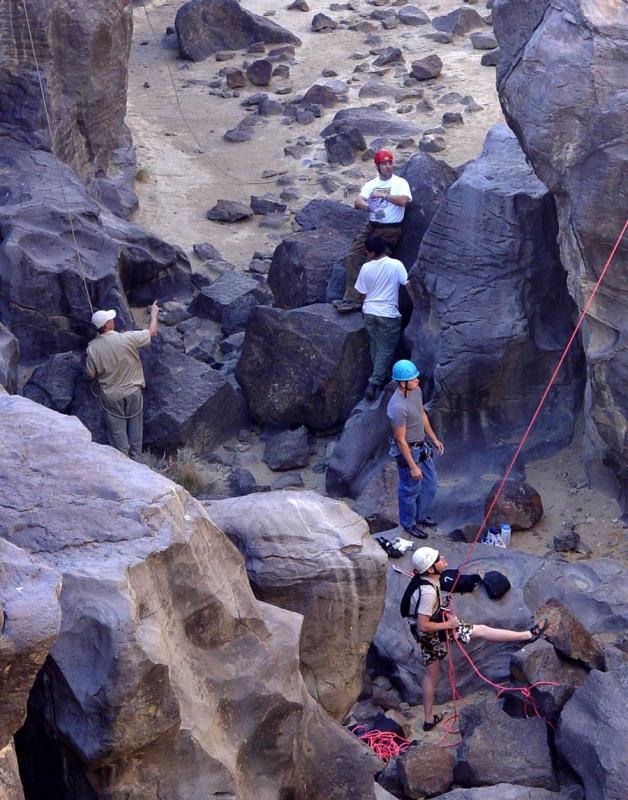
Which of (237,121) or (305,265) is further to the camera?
(237,121)

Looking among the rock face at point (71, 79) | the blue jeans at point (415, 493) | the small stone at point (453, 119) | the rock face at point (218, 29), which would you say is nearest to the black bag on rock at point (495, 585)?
the blue jeans at point (415, 493)

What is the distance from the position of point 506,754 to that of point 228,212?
382 inches

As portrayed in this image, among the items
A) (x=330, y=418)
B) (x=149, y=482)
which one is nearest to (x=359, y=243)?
(x=330, y=418)

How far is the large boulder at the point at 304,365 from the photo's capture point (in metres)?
10.3

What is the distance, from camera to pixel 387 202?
34.7 feet

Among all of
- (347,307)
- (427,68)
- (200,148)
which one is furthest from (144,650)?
(427,68)

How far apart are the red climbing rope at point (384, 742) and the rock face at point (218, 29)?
1522 cm

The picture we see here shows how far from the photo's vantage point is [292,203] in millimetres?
15117

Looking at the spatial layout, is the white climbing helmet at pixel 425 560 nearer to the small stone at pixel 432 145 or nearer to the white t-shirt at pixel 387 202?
the white t-shirt at pixel 387 202

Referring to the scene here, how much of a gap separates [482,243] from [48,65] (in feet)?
19.5

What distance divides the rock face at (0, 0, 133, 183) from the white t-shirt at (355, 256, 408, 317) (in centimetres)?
463

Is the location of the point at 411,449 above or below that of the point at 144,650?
below

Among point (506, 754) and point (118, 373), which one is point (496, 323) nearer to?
point (118, 373)

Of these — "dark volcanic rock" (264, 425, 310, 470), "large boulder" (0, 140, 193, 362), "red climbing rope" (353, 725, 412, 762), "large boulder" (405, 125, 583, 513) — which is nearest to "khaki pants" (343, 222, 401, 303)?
"large boulder" (405, 125, 583, 513)
